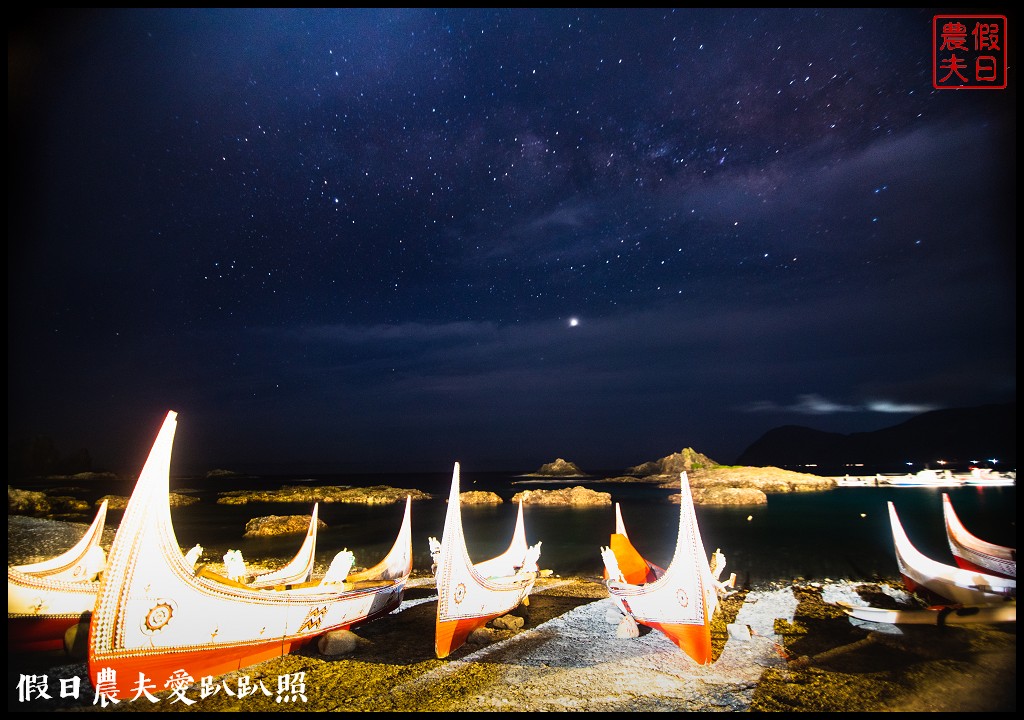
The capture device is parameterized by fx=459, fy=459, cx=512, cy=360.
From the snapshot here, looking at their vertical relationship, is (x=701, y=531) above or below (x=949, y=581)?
below

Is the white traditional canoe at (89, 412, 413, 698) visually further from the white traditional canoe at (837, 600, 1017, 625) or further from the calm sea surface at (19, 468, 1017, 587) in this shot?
the white traditional canoe at (837, 600, 1017, 625)

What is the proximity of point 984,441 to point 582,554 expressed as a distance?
10031 inches

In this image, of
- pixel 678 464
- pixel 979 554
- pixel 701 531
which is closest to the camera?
pixel 979 554

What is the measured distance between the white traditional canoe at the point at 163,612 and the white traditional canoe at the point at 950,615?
15.7 metres

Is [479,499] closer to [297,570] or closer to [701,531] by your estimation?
[701,531]

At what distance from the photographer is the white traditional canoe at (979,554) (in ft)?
45.6

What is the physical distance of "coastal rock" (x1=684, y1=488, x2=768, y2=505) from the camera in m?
58.0

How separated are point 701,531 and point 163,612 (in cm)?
3760

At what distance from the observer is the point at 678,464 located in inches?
5167

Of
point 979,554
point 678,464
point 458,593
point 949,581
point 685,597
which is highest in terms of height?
point 685,597

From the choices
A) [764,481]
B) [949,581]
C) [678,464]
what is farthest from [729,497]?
[678,464]

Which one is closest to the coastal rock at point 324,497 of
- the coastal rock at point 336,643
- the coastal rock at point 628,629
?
the coastal rock at point 336,643

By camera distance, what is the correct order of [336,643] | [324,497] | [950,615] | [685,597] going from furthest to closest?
1. [324,497]
2. [950,615]
3. [336,643]
4. [685,597]

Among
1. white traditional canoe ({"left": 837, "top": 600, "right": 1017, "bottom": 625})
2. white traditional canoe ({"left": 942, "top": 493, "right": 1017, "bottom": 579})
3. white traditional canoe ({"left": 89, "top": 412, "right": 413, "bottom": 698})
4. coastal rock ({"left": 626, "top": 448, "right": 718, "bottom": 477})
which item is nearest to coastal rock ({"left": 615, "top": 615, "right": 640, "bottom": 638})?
white traditional canoe ({"left": 837, "top": 600, "right": 1017, "bottom": 625})
